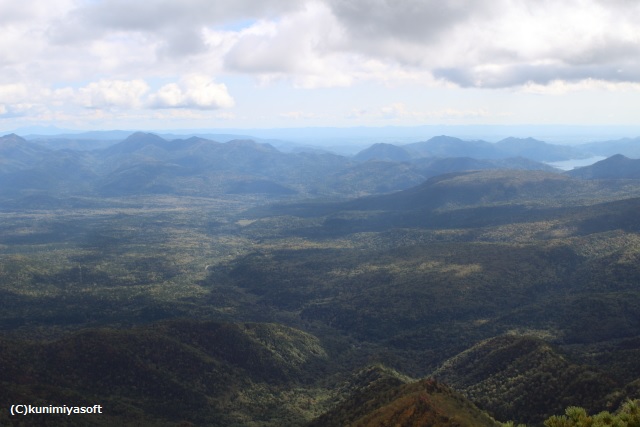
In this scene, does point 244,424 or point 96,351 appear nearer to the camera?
point 244,424

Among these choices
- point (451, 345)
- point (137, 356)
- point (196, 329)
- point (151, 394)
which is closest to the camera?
point (151, 394)

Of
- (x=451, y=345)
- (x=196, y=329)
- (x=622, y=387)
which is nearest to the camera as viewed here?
(x=622, y=387)

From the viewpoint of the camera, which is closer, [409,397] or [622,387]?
[409,397]

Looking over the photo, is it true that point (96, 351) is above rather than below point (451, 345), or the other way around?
above

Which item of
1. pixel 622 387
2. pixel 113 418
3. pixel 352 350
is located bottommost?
pixel 352 350

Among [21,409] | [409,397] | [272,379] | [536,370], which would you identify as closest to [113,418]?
[21,409]

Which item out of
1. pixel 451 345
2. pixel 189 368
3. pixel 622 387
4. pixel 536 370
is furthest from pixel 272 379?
pixel 622 387

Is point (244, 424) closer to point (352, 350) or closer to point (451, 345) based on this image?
point (352, 350)

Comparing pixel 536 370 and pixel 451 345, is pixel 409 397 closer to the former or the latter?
pixel 536 370

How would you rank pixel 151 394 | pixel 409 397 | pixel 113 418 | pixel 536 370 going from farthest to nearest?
1. pixel 151 394
2. pixel 536 370
3. pixel 113 418
4. pixel 409 397

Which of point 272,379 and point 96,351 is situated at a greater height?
point 96,351
